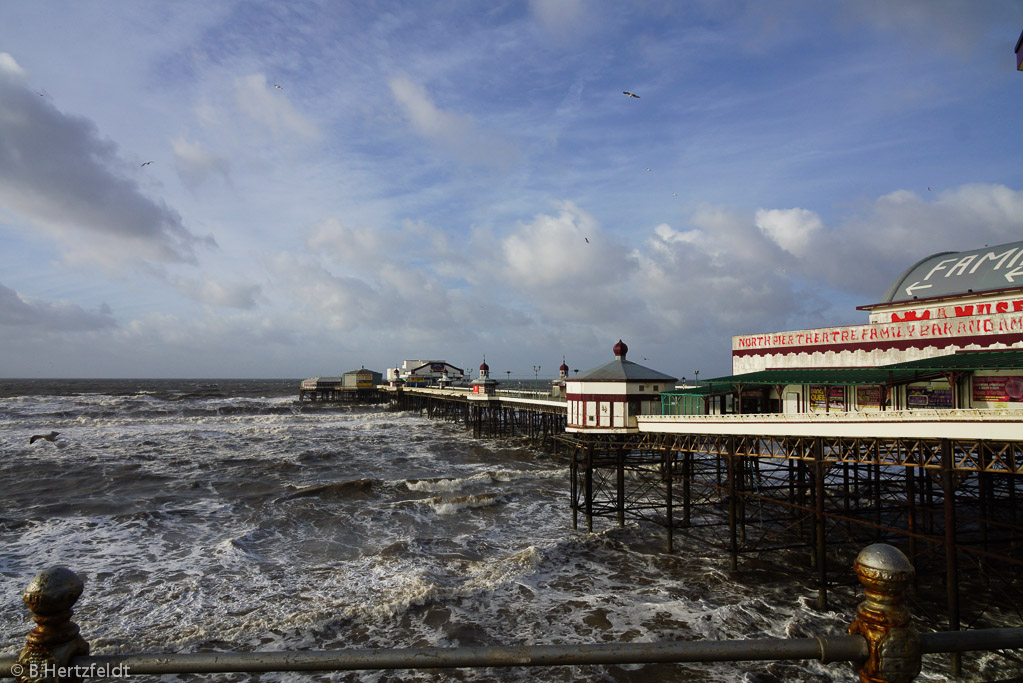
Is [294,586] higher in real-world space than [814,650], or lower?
lower

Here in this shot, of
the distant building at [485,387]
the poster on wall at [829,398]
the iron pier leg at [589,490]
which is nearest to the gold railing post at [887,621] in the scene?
the iron pier leg at [589,490]

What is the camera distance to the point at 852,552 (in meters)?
19.5

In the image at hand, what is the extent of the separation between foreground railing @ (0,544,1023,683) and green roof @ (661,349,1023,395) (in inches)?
678

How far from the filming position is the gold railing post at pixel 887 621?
2.56m

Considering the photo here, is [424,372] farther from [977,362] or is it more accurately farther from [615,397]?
[977,362]

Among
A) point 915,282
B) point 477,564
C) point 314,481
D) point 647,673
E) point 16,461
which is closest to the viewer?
point 647,673

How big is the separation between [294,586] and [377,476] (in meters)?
18.9

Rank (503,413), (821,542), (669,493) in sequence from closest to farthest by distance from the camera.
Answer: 1. (821,542)
2. (669,493)
3. (503,413)

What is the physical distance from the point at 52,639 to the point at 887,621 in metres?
3.86

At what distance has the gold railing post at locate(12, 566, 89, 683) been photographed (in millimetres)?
2648

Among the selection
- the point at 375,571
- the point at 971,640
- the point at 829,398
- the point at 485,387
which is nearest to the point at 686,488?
the point at 829,398

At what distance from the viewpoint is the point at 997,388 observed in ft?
54.9

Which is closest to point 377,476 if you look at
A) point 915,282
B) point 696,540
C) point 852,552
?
point 696,540

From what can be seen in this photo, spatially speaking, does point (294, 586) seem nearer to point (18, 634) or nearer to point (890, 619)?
point (18, 634)
